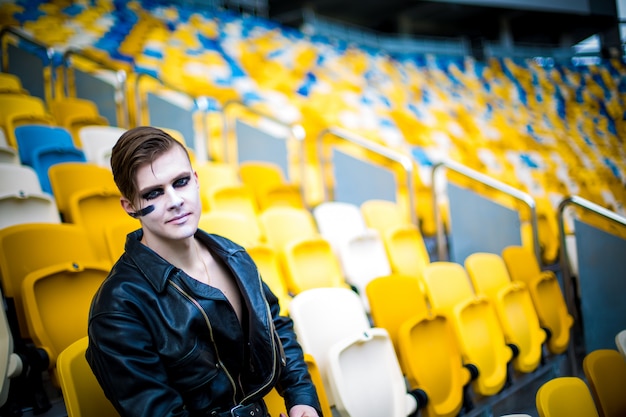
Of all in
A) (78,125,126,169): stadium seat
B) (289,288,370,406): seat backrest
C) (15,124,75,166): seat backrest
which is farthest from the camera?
(78,125,126,169): stadium seat

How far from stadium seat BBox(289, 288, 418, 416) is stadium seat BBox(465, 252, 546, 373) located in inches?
26.2

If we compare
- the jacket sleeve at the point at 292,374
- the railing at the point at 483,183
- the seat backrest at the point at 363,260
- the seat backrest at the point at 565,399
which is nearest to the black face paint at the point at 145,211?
the jacket sleeve at the point at 292,374

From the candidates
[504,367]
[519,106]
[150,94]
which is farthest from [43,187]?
[519,106]

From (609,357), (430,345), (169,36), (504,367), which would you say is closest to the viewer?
(609,357)

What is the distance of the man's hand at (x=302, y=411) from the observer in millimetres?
932

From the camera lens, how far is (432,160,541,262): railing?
255cm

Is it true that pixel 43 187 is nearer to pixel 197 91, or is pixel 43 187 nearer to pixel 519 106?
pixel 197 91

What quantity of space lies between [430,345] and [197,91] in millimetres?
3298

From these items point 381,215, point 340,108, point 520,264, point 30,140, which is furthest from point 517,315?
point 340,108

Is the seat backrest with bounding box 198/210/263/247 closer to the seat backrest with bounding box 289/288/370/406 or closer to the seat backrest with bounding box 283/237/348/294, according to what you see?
the seat backrest with bounding box 283/237/348/294

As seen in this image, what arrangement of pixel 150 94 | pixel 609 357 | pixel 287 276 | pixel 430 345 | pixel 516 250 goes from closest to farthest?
pixel 609 357
pixel 430 345
pixel 287 276
pixel 516 250
pixel 150 94

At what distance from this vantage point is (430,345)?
1536 mm

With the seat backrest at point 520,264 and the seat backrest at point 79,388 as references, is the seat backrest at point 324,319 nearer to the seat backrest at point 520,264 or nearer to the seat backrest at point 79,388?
the seat backrest at point 79,388

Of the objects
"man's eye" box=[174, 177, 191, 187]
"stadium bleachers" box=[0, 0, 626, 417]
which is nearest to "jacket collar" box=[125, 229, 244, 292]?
"man's eye" box=[174, 177, 191, 187]
